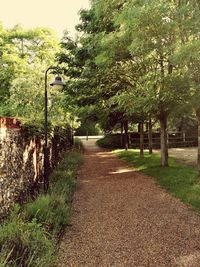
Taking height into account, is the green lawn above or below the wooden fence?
below

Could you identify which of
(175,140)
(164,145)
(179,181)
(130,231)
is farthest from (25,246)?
(175,140)

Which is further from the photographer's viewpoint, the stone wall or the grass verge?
the stone wall

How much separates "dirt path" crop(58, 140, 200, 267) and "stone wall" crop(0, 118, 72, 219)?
1535 millimetres

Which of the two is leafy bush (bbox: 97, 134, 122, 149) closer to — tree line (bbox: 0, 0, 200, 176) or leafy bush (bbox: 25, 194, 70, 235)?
tree line (bbox: 0, 0, 200, 176)

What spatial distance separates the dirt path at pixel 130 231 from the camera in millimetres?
6461

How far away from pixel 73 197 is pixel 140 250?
5321 millimetres

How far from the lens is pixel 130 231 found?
8078 millimetres

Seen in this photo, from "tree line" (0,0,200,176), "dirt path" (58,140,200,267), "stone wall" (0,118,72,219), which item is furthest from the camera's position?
"tree line" (0,0,200,176)

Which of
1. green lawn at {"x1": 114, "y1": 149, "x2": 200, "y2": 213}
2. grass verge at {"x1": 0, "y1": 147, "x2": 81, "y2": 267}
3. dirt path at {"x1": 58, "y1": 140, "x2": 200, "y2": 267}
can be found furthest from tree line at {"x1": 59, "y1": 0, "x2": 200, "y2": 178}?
grass verge at {"x1": 0, "y1": 147, "x2": 81, "y2": 267}

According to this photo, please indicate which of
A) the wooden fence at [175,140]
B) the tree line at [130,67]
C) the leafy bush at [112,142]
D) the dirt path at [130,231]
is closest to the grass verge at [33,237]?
the dirt path at [130,231]

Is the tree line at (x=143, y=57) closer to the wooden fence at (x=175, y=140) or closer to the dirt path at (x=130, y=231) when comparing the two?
the dirt path at (x=130, y=231)

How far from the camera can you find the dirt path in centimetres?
646

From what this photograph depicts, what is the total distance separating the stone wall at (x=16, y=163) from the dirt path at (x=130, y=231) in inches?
60.4

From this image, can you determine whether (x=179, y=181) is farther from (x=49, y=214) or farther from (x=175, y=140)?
(x=175, y=140)
